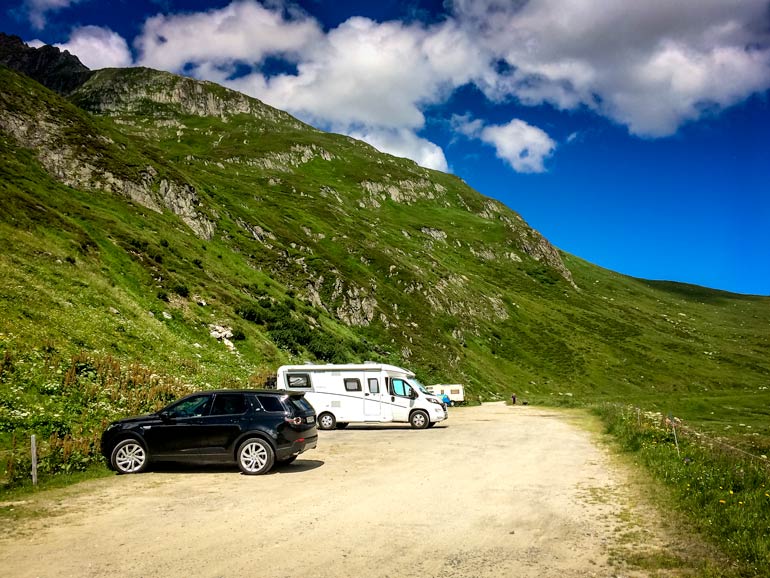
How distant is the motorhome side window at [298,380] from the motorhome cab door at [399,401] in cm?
450

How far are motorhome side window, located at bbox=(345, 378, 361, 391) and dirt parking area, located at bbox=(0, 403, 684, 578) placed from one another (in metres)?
10.6

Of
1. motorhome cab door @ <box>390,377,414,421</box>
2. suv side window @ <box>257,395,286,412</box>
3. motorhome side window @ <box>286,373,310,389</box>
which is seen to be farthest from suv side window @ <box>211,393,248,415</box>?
motorhome cab door @ <box>390,377,414,421</box>

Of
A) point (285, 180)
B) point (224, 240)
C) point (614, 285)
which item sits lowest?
point (224, 240)

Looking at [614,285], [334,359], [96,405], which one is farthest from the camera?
[614,285]

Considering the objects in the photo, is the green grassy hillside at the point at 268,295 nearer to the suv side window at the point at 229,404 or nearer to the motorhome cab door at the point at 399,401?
the suv side window at the point at 229,404

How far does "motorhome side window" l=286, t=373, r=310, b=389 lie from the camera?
2570cm

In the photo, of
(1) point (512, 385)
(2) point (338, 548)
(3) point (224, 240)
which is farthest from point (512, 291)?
(2) point (338, 548)

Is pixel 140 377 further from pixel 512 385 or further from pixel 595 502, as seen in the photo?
pixel 512 385

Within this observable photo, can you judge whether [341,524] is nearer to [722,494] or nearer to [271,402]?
[271,402]

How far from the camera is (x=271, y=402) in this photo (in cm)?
Result: 1357

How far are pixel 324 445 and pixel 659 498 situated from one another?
1228 cm

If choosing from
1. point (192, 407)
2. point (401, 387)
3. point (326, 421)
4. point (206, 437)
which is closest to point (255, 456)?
point (206, 437)

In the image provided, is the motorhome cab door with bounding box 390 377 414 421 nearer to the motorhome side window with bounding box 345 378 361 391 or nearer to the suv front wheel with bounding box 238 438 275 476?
the motorhome side window with bounding box 345 378 361 391

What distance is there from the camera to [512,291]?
4936 inches
